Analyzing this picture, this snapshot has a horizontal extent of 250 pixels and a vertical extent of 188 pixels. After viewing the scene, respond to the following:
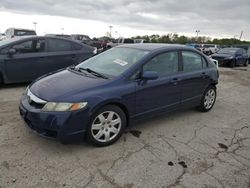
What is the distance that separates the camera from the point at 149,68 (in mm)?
3857

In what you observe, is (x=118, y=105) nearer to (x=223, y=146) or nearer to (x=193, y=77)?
(x=223, y=146)

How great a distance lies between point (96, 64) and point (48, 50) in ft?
10.3

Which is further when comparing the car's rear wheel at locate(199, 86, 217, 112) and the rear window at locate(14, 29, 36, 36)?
the rear window at locate(14, 29, 36, 36)

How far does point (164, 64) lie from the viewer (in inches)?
164

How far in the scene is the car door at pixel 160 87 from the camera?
3.76m

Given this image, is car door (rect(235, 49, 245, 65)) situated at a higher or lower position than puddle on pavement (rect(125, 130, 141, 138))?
higher

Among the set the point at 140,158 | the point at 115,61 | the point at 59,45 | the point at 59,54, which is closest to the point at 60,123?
the point at 140,158

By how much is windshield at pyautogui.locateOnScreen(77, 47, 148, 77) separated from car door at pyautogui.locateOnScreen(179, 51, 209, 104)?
1.00m

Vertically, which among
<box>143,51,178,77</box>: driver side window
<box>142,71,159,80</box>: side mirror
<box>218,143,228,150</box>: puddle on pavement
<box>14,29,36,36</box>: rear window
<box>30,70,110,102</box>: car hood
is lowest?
<box>218,143,228,150</box>: puddle on pavement

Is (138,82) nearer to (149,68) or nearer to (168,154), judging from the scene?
(149,68)

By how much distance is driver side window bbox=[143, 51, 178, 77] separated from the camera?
3.91m

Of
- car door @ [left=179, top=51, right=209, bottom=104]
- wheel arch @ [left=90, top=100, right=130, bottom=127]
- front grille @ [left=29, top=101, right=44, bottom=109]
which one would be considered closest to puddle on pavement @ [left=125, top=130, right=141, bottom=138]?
wheel arch @ [left=90, top=100, right=130, bottom=127]

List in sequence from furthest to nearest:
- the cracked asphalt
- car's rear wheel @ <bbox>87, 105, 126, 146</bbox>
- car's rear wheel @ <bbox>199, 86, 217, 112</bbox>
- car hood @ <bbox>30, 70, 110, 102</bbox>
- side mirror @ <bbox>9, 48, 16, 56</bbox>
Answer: side mirror @ <bbox>9, 48, 16, 56</bbox>, car's rear wheel @ <bbox>199, 86, 217, 112</bbox>, car's rear wheel @ <bbox>87, 105, 126, 146</bbox>, car hood @ <bbox>30, 70, 110, 102</bbox>, the cracked asphalt

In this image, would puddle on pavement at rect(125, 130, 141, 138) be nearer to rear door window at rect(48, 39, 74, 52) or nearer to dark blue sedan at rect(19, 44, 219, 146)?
dark blue sedan at rect(19, 44, 219, 146)
